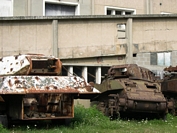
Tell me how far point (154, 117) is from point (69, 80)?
4.67 meters

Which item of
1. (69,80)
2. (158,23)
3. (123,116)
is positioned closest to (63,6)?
(158,23)

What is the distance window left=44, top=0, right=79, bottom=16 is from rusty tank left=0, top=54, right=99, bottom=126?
42.8 feet

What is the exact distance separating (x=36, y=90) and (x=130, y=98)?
4.09m

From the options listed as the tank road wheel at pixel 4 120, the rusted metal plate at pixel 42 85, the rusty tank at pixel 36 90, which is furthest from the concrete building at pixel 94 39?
the tank road wheel at pixel 4 120

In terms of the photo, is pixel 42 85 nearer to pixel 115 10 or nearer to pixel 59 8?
pixel 59 8

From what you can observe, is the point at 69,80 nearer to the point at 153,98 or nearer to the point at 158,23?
the point at 153,98

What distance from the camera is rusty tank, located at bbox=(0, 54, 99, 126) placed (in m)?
10.8

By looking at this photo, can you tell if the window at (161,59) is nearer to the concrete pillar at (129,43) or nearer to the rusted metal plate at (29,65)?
the concrete pillar at (129,43)

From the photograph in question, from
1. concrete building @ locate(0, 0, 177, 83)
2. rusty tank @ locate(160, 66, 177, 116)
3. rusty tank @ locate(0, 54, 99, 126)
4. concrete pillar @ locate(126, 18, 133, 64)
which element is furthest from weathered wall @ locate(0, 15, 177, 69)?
rusty tank @ locate(0, 54, 99, 126)

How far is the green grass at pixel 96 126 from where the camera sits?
10995 millimetres

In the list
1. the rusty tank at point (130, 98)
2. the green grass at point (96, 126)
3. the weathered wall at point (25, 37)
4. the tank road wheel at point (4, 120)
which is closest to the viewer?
the green grass at point (96, 126)

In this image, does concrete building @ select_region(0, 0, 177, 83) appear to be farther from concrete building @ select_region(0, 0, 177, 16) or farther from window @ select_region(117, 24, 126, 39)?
concrete building @ select_region(0, 0, 177, 16)

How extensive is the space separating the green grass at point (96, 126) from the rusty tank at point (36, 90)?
32cm

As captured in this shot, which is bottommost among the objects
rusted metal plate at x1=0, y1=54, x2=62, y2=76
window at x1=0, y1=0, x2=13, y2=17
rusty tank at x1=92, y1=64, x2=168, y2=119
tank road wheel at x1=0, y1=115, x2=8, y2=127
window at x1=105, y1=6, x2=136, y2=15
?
tank road wheel at x1=0, y1=115, x2=8, y2=127
